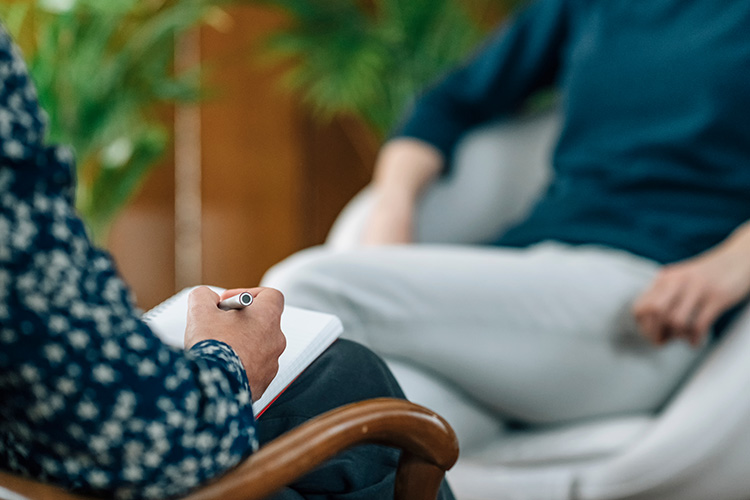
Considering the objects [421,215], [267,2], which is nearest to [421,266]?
[421,215]

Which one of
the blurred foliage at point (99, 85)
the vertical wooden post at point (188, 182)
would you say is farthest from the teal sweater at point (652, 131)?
the vertical wooden post at point (188, 182)

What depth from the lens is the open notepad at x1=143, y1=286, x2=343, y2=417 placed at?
1.65 feet

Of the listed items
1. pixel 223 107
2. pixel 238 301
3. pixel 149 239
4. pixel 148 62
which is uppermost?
pixel 238 301

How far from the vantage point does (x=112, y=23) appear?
1813 mm

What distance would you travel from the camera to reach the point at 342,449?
0.46m

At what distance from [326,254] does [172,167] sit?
2.08 metres

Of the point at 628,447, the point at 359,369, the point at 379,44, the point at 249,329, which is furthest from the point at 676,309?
the point at 379,44

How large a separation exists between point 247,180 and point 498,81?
1.63 meters

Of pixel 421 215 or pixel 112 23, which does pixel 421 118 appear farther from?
pixel 112 23

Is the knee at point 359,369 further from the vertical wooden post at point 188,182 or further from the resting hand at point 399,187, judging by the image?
the vertical wooden post at point 188,182

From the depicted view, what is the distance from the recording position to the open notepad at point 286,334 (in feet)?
1.65

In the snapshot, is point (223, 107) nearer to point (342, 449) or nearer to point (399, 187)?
point (399, 187)

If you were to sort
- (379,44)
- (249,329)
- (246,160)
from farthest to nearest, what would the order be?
(246,160)
(379,44)
(249,329)

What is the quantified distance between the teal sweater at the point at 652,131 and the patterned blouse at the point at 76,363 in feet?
2.80
